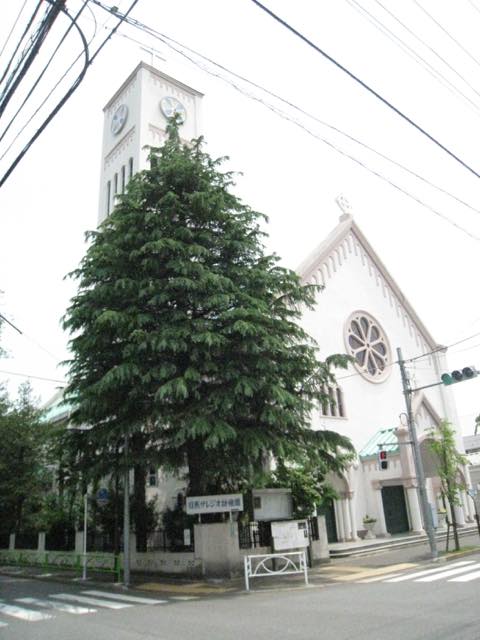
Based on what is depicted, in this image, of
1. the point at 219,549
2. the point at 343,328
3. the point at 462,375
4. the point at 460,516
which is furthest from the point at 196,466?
the point at 460,516

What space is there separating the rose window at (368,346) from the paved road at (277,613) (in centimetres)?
1470

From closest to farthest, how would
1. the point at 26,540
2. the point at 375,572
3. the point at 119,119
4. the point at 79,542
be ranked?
1. the point at 375,572
2. the point at 79,542
3. the point at 26,540
4. the point at 119,119

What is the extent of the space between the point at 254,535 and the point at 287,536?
2.69 metres

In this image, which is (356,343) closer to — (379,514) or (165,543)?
(379,514)

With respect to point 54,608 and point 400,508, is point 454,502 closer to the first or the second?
point 400,508

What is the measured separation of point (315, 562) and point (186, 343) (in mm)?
8867

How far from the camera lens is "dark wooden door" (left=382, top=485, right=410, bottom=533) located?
84.4 feet

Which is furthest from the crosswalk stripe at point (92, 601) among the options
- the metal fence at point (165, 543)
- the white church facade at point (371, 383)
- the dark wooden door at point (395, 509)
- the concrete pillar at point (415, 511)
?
the concrete pillar at point (415, 511)

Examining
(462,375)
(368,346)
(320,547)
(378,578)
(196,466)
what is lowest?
(378,578)

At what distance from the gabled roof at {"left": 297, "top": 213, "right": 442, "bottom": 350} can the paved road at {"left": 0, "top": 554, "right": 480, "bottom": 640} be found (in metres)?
16.6

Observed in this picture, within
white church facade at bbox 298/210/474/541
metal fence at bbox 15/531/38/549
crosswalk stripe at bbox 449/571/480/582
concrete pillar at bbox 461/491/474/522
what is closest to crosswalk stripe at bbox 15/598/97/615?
crosswalk stripe at bbox 449/571/480/582

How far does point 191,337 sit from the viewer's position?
14391 mm

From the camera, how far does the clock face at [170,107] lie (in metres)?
32.3

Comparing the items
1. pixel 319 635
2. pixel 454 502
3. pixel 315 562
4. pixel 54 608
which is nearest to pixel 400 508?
pixel 454 502
